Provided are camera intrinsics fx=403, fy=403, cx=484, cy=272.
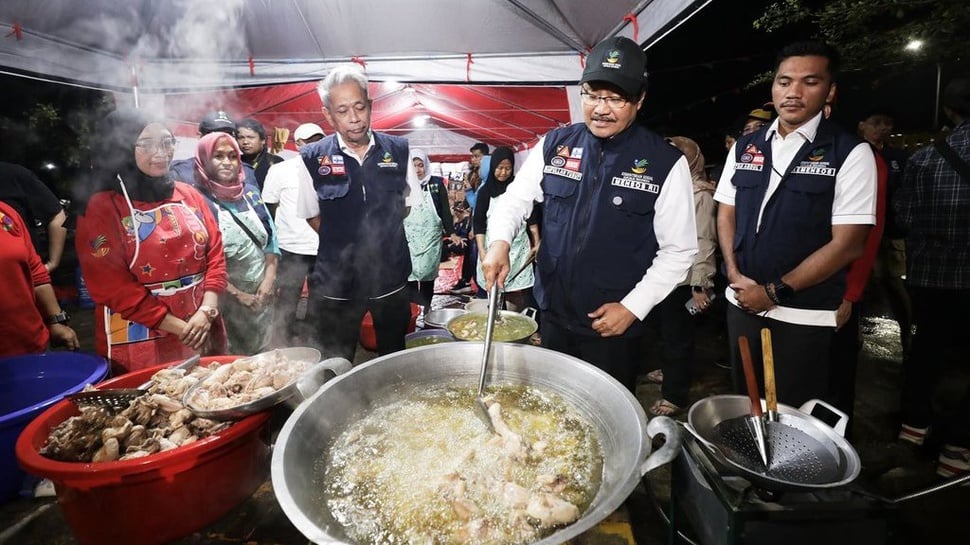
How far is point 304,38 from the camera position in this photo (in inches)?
186

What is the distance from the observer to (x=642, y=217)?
2.21m

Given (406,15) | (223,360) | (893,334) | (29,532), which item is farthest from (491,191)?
(893,334)

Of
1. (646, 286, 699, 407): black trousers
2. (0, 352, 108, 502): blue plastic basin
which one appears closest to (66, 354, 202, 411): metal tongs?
(0, 352, 108, 502): blue plastic basin

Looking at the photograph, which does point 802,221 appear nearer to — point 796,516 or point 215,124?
point 796,516

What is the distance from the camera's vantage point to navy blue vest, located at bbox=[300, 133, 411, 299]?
3020 millimetres

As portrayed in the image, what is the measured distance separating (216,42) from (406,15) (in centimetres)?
218

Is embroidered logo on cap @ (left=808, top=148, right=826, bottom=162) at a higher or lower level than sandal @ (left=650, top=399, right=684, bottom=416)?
higher

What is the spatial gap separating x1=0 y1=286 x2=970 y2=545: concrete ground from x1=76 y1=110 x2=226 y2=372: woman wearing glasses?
91cm

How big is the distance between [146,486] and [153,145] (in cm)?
200

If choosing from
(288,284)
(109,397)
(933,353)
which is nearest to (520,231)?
(288,284)

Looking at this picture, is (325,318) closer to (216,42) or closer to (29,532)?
(29,532)

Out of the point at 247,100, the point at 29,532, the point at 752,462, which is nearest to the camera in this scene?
the point at 752,462

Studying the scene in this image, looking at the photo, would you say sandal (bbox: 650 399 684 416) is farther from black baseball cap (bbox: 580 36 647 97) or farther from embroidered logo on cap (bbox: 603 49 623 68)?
embroidered logo on cap (bbox: 603 49 623 68)

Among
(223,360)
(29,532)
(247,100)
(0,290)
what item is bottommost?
(29,532)
